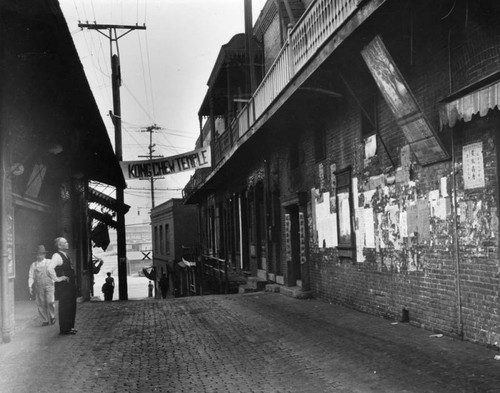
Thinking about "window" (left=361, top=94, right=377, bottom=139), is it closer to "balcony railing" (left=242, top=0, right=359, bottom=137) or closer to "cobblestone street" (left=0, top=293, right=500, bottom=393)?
"balcony railing" (left=242, top=0, right=359, bottom=137)

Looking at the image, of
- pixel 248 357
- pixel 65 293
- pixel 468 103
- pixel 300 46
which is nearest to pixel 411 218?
pixel 468 103

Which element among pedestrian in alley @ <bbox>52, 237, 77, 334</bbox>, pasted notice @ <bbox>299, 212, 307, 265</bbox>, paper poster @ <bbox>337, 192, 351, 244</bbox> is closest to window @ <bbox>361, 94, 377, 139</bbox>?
paper poster @ <bbox>337, 192, 351, 244</bbox>

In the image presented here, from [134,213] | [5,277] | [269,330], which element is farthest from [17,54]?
[134,213]

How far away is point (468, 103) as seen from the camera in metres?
6.48

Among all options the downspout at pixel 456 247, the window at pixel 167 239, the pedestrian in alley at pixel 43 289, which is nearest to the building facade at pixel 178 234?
the window at pixel 167 239

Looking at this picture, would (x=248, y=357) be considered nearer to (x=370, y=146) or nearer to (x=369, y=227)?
(x=369, y=227)

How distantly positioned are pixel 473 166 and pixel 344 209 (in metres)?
4.52

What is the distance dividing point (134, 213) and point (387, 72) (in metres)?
177

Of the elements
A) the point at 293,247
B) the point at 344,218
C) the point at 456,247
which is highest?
the point at 344,218

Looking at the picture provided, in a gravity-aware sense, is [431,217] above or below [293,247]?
above

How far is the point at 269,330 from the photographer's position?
9.03m

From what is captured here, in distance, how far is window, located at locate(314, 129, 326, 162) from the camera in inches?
502

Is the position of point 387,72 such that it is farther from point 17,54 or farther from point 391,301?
point 17,54

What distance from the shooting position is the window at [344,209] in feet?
36.5
